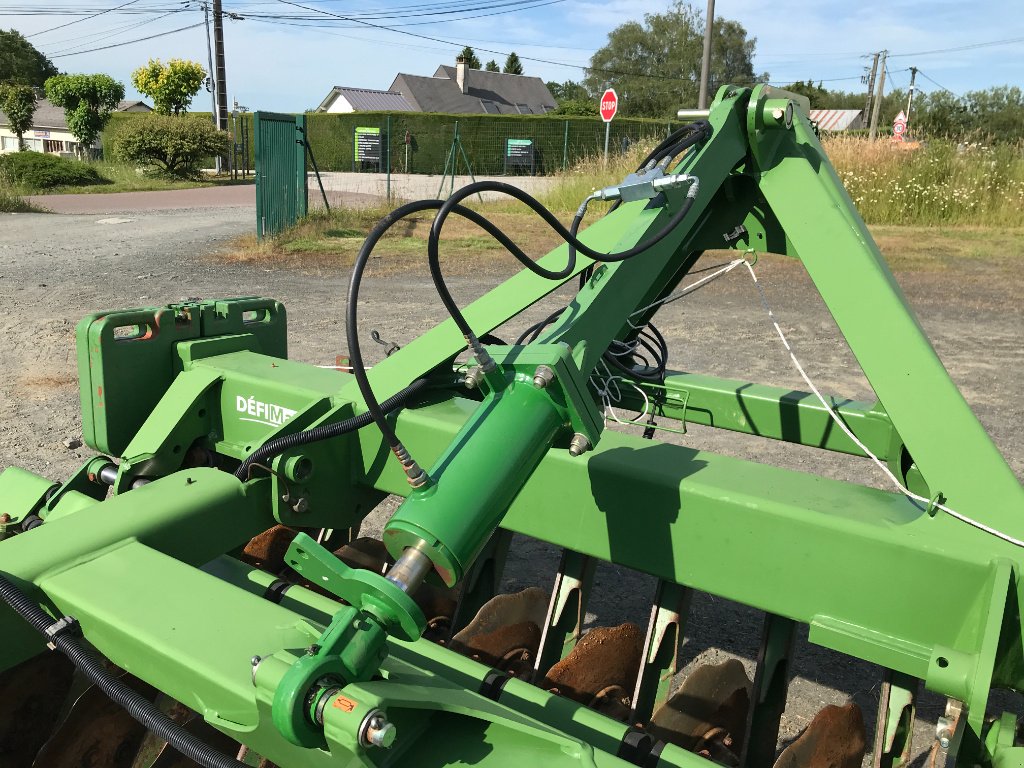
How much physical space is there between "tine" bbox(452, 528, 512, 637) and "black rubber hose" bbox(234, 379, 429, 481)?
0.72 m

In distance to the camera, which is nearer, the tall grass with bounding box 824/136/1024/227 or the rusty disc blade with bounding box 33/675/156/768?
the rusty disc blade with bounding box 33/675/156/768

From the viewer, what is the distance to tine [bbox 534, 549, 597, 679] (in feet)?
8.04

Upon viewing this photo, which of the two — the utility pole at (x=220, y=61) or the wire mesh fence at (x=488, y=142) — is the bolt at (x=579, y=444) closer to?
the wire mesh fence at (x=488, y=142)

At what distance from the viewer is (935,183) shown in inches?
586

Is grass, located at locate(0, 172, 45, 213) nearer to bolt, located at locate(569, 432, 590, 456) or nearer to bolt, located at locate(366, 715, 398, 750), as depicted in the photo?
bolt, located at locate(569, 432, 590, 456)

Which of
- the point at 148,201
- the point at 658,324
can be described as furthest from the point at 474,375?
the point at 148,201

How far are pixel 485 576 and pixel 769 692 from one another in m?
0.91

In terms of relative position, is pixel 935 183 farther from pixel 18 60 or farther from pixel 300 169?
pixel 18 60

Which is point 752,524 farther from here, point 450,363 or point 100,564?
point 100,564

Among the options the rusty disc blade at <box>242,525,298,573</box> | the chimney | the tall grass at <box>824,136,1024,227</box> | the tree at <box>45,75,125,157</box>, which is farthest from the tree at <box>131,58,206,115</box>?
the rusty disc blade at <box>242,525,298,573</box>

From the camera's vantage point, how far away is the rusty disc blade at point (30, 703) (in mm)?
1856

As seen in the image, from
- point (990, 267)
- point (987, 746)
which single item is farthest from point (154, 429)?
point (990, 267)

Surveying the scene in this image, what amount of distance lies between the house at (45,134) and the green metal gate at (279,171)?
114ft

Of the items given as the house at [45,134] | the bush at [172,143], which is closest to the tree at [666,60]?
the house at [45,134]
